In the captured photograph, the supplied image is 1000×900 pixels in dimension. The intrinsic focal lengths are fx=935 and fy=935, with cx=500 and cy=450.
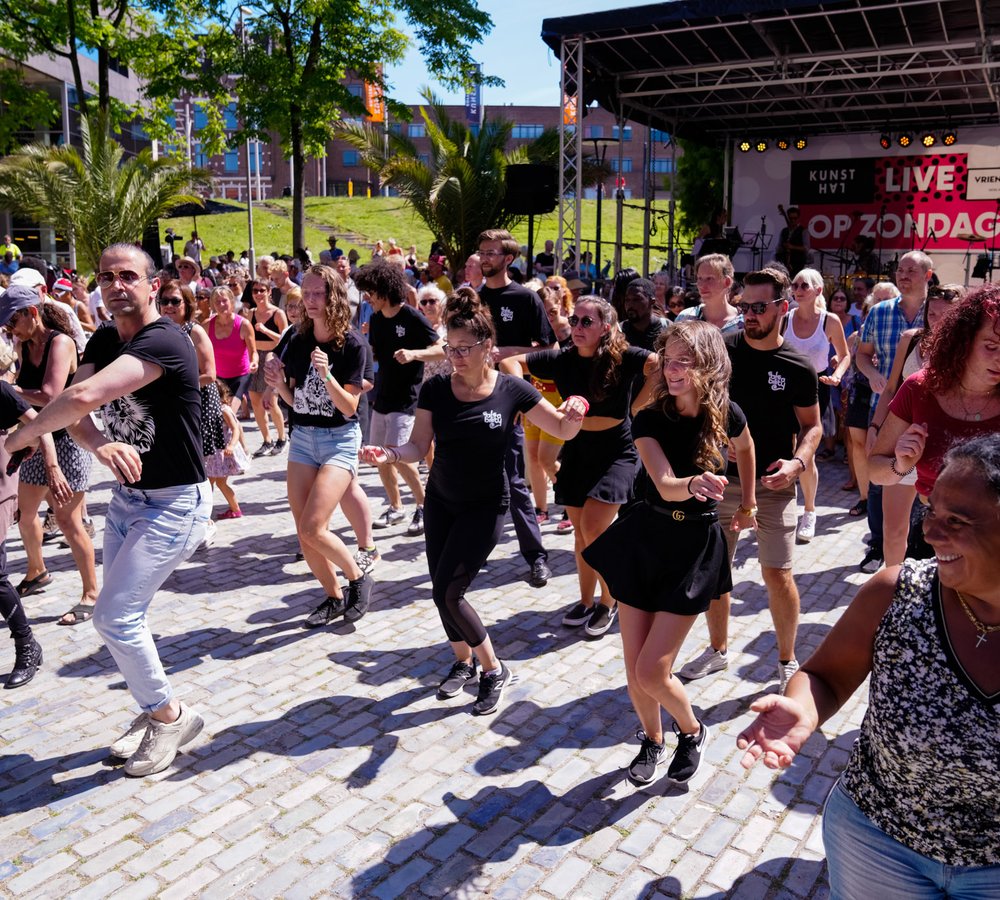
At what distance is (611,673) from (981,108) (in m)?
19.5

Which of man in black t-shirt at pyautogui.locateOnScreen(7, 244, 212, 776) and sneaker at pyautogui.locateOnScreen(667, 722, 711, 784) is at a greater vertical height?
man in black t-shirt at pyautogui.locateOnScreen(7, 244, 212, 776)

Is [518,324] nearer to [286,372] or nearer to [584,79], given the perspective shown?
[286,372]

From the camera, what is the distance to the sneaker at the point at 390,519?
8117 millimetres

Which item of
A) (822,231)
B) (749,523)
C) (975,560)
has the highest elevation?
(822,231)

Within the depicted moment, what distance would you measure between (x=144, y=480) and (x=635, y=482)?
235 cm

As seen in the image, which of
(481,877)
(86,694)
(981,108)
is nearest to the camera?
(481,877)

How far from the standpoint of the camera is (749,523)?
4301mm

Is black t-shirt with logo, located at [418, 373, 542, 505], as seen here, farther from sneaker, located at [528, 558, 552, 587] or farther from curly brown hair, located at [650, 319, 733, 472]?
sneaker, located at [528, 558, 552, 587]

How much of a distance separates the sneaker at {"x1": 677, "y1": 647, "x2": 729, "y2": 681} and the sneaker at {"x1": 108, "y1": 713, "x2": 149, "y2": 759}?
8.84 ft

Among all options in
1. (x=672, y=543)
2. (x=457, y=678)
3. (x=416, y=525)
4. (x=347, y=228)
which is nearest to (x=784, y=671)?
(x=672, y=543)

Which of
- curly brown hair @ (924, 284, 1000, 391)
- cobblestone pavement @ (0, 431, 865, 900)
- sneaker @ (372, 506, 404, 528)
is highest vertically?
curly brown hair @ (924, 284, 1000, 391)

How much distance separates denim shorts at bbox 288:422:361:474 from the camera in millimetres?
5633

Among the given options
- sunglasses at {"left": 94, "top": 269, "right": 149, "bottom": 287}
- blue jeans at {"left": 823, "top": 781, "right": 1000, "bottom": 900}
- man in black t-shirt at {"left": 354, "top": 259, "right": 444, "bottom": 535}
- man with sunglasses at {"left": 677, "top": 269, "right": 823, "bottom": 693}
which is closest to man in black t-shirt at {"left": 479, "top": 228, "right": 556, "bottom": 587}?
man in black t-shirt at {"left": 354, "top": 259, "right": 444, "bottom": 535}

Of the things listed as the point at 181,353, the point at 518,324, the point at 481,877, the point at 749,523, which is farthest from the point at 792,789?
the point at 518,324
